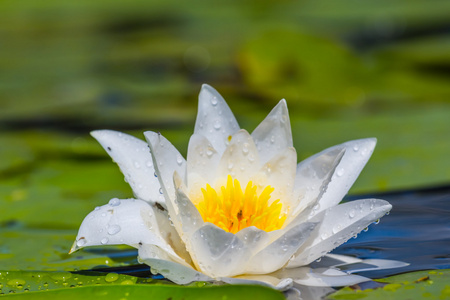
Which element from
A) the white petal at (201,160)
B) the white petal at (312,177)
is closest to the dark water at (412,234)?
the white petal at (312,177)

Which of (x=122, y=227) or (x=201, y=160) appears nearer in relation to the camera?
(x=122, y=227)

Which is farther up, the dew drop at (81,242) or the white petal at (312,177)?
the white petal at (312,177)

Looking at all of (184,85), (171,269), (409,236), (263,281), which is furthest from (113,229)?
(184,85)

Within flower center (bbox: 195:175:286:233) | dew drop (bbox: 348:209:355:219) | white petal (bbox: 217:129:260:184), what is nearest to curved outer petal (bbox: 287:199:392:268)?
dew drop (bbox: 348:209:355:219)

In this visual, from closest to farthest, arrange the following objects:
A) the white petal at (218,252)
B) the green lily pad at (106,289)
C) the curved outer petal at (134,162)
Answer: the green lily pad at (106,289) < the white petal at (218,252) < the curved outer petal at (134,162)

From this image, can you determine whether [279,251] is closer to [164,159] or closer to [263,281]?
[263,281]

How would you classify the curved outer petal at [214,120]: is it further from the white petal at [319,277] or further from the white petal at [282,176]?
the white petal at [319,277]

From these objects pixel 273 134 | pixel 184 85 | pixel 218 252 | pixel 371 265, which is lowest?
pixel 371 265

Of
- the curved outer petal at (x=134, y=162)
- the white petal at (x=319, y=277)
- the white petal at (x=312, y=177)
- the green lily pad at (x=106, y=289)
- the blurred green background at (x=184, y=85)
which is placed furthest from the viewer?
the blurred green background at (x=184, y=85)
